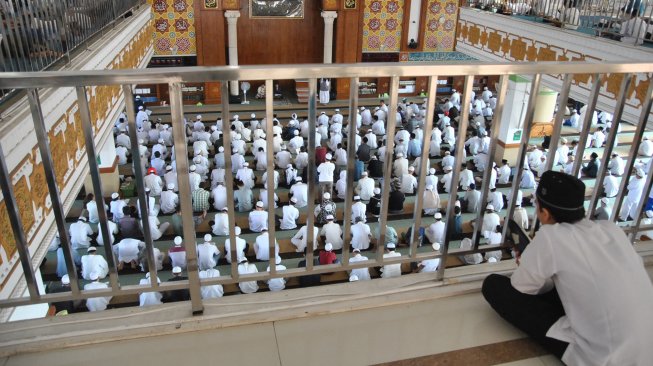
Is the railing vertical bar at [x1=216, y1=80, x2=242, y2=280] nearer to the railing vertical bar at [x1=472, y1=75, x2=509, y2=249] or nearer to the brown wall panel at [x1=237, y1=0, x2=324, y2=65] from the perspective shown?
the railing vertical bar at [x1=472, y1=75, x2=509, y2=249]

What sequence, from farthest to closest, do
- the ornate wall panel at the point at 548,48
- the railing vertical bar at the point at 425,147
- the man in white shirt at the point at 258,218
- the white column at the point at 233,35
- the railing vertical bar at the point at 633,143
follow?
1. the white column at the point at 233,35
2. the man in white shirt at the point at 258,218
3. the ornate wall panel at the point at 548,48
4. the railing vertical bar at the point at 633,143
5. the railing vertical bar at the point at 425,147

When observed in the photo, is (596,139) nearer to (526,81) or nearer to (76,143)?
(526,81)

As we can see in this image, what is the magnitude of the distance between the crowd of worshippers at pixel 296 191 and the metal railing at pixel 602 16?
1.72m

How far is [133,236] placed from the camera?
6.75m

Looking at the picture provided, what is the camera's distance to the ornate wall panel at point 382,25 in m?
14.0

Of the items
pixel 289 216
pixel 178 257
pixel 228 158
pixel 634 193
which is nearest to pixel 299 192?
pixel 289 216

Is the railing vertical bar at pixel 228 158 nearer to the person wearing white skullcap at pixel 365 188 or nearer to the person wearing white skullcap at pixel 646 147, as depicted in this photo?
the person wearing white skullcap at pixel 365 188

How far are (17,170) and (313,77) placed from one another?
225 centimetres

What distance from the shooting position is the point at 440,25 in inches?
562

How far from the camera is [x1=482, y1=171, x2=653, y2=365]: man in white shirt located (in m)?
1.36

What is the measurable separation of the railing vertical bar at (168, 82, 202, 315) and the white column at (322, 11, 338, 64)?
1276 centimetres

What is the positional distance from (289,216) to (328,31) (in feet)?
24.6

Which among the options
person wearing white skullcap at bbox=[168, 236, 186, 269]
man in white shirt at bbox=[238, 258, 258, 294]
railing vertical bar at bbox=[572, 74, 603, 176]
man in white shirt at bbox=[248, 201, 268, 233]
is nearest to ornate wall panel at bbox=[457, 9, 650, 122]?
railing vertical bar at bbox=[572, 74, 603, 176]

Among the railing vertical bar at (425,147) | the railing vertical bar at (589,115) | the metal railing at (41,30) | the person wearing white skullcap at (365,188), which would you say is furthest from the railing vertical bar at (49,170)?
the person wearing white skullcap at (365,188)
